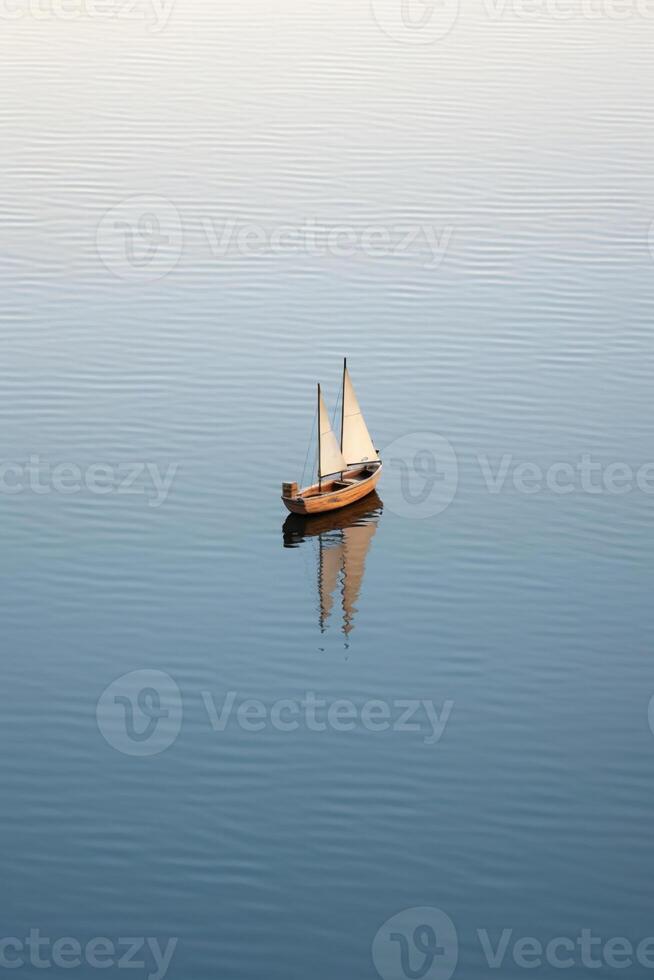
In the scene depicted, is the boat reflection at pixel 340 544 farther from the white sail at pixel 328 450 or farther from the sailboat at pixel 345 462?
the white sail at pixel 328 450

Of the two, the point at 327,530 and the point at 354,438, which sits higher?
the point at 354,438

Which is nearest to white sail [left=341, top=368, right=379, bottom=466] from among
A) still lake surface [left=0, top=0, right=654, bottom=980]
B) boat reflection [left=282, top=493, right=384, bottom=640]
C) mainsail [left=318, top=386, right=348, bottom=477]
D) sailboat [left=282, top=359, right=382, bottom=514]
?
sailboat [left=282, top=359, right=382, bottom=514]

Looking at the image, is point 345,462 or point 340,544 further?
point 345,462

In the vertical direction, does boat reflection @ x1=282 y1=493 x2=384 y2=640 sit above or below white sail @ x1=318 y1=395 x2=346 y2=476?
below

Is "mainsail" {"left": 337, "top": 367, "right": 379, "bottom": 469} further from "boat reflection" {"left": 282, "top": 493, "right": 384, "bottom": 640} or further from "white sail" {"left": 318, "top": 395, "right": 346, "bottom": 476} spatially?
"boat reflection" {"left": 282, "top": 493, "right": 384, "bottom": 640}

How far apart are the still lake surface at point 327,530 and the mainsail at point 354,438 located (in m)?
1.94

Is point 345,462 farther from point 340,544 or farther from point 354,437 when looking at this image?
point 340,544

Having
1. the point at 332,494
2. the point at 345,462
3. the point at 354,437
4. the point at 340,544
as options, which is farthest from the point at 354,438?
the point at 340,544

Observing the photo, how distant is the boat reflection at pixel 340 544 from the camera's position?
92.2 metres

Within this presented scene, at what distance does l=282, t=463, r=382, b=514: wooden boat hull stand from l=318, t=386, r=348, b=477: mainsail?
2.22ft

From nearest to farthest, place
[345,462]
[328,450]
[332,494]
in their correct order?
[332,494] < [328,450] < [345,462]

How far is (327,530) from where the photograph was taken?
101688mm

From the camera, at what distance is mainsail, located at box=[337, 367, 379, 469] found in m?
105

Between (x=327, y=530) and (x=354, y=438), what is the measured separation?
244 inches
